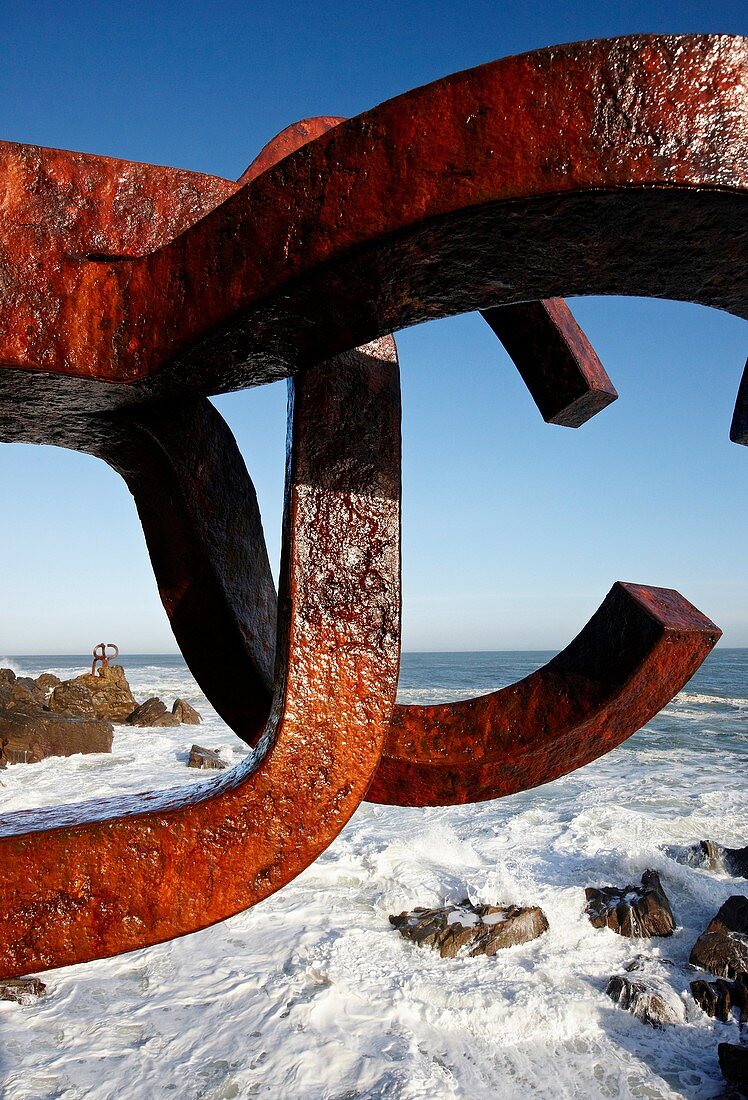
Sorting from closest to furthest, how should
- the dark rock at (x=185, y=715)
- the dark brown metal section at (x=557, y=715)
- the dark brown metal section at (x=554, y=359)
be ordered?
the dark brown metal section at (x=557, y=715) → the dark brown metal section at (x=554, y=359) → the dark rock at (x=185, y=715)

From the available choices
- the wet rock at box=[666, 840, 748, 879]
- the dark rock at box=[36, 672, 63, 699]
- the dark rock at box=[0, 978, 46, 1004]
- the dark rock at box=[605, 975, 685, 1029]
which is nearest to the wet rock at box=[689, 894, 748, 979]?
the dark rock at box=[605, 975, 685, 1029]

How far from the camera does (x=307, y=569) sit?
52.1 inches

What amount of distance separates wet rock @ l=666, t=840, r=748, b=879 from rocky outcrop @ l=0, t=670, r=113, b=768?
946 cm

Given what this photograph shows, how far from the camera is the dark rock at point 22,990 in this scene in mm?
5199

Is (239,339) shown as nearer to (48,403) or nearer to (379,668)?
(48,403)

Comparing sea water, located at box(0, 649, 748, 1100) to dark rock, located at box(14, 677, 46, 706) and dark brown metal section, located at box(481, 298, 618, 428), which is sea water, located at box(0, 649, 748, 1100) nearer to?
dark brown metal section, located at box(481, 298, 618, 428)

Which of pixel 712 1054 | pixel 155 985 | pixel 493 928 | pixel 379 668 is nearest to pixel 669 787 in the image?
pixel 493 928

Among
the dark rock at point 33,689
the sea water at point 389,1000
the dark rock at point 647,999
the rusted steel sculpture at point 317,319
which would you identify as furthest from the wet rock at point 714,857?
the dark rock at point 33,689

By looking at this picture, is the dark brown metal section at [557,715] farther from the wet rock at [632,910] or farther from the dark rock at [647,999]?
the wet rock at [632,910]

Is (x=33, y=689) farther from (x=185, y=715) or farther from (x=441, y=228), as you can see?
(x=441, y=228)

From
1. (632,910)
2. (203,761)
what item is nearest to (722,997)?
(632,910)

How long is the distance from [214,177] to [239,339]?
1.35 ft

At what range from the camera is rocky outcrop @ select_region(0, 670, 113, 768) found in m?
12.1

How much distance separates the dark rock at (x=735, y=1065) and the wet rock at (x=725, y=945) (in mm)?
1026
